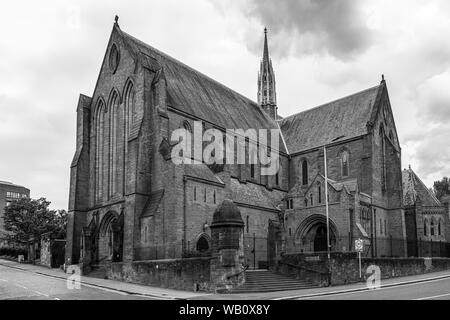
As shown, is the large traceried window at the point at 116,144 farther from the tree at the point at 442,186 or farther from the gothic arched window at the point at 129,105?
the tree at the point at 442,186

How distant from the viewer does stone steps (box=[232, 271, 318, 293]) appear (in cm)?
2780

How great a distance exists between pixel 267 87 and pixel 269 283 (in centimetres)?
4079

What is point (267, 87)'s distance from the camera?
66438 millimetres

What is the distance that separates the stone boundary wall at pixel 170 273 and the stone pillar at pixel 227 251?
0.59 meters

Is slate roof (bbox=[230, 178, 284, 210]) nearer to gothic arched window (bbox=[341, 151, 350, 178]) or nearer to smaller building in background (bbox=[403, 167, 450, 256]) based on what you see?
gothic arched window (bbox=[341, 151, 350, 178])

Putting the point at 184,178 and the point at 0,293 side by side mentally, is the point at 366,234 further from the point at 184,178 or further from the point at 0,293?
the point at 0,293

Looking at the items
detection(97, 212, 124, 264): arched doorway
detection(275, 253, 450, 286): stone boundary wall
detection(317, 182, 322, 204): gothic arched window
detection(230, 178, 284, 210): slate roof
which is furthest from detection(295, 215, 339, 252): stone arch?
detection(97, 212, 124, 264): arched doorway

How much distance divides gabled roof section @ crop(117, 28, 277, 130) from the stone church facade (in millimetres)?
155

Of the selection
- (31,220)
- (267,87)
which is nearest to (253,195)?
(267,87)

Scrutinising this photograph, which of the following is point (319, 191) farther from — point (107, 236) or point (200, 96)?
point (107, 236)

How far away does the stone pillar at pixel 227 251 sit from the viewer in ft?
88.1

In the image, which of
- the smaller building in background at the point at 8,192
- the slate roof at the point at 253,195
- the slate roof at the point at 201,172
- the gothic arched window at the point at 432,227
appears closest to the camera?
the slate roof at the point at 201,172

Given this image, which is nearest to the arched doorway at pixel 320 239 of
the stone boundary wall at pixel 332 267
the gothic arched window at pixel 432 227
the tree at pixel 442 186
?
the stone boundary wall at pixel 332 267
